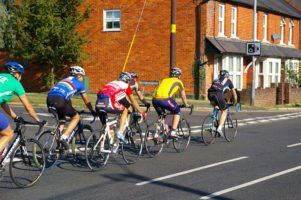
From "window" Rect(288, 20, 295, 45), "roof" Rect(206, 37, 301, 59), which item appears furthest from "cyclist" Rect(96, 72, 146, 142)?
"window" Rect(288, 20, 295, 45)

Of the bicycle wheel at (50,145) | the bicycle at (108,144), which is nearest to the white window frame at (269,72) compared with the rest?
the bicycle at (108,144)

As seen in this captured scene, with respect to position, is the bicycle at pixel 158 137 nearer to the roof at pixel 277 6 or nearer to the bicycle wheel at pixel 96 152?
the bicycle wheel at pixel 96 152

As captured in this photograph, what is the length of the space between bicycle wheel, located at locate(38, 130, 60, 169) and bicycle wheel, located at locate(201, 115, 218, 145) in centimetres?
481

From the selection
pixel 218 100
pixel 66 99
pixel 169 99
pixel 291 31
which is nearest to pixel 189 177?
pixel 66 99

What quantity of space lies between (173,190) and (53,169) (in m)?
2.65

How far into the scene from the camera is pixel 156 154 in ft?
37.6

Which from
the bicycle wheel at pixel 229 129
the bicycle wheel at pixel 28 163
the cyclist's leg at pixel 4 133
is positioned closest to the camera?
the cyclist's leg at pixel 4 133

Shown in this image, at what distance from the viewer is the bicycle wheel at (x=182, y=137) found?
1208 cm

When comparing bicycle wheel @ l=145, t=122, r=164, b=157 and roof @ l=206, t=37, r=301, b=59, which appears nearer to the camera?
bicycle wheel @ l=145, t=122, r=164, b=157

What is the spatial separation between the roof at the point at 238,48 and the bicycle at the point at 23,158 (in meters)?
21.3

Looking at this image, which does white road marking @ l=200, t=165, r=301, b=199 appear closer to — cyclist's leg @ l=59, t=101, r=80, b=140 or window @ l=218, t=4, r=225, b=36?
cyclist's leg @ l=59, t=101, r=80, b=140

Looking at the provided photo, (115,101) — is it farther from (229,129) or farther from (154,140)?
(229,129)

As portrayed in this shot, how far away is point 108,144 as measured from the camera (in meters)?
9.70

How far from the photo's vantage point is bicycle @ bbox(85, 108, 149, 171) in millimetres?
9453
